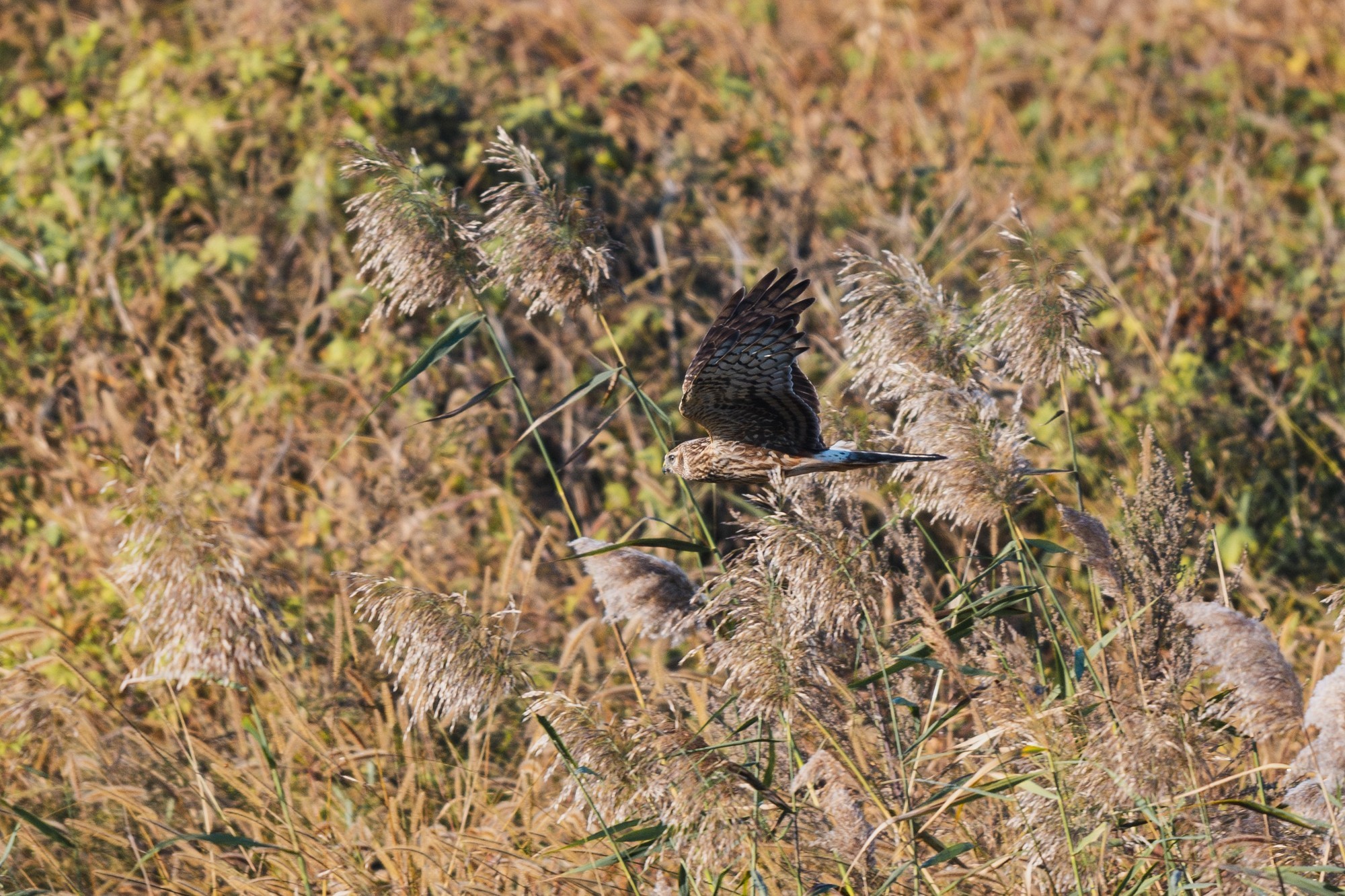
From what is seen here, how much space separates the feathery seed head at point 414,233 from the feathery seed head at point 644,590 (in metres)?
0.56

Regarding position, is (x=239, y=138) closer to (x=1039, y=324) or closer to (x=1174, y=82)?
(x=1039, y=324)

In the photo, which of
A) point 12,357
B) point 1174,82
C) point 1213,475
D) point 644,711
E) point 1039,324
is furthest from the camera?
point 1174,82

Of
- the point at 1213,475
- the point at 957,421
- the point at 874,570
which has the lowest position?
the point at 1213,475

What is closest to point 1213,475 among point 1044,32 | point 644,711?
point 644,711

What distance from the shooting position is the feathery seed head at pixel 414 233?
2480 millimetres

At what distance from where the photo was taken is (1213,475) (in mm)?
4832

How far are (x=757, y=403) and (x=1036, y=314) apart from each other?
78 centimetres

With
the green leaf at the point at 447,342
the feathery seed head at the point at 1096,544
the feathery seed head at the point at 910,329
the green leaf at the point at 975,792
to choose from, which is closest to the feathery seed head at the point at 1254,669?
the feathery seed head at the point at 1096,544

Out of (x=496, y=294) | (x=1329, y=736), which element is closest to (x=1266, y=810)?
(x=1329, y=736)

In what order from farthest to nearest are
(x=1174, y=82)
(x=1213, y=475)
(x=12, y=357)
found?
(x=1174, y=82) → (x=12, y=357) → (x=1213, y=475)

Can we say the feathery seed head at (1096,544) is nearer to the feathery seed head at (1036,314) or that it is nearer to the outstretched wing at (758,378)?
the feathery seed head at (1036,314)

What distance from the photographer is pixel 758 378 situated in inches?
118

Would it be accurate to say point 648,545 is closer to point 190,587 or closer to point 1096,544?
point 1096,544

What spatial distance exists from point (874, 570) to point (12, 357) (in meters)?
4.00
